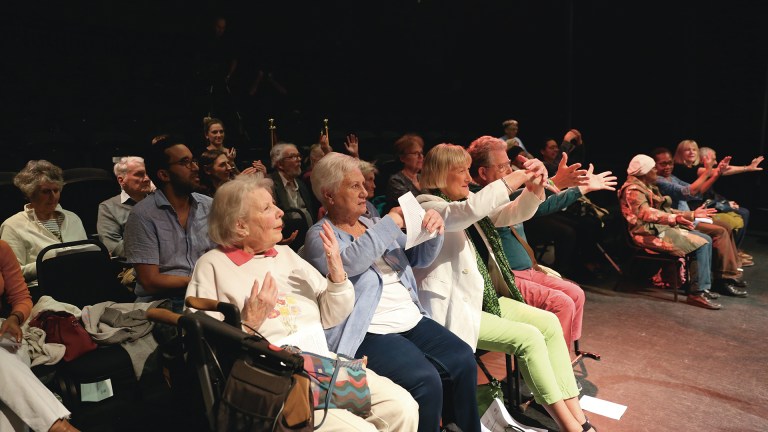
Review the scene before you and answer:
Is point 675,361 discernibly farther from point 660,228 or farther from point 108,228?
point 108,228

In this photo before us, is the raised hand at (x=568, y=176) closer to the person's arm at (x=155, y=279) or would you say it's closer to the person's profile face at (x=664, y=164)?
the person's arm at (x=155, y=279)

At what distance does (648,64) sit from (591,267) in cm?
394

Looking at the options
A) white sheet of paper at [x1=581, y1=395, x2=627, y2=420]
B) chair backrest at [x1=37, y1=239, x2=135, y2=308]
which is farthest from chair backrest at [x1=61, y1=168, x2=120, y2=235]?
white sheet of paper at [x1=581, y1=395, x2=627, y2=420]

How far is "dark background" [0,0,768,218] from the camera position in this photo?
5.54 m

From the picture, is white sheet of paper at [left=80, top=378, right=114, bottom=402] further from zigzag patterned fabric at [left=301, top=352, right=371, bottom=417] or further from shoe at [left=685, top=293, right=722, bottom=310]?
shoe at [left=685, top=293, right=722, bottom=310]

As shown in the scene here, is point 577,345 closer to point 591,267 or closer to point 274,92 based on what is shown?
point 591,267

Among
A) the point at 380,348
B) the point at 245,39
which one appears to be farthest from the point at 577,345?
the point at 245,39

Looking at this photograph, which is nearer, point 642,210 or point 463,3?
point 642,210

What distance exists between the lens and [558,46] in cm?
884

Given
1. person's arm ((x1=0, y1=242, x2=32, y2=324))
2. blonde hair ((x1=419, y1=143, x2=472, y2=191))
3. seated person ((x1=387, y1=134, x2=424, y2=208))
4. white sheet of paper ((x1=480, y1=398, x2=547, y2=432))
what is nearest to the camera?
person's arm ((x1=0, y1=242, x2=32, y2=324))

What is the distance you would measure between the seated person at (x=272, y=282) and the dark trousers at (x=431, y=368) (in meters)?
0.12

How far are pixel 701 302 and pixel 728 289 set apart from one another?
0.51 metres

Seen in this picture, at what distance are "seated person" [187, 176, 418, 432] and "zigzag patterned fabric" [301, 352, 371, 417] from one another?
0.04 meters

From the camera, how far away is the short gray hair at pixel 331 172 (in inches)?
97.2
